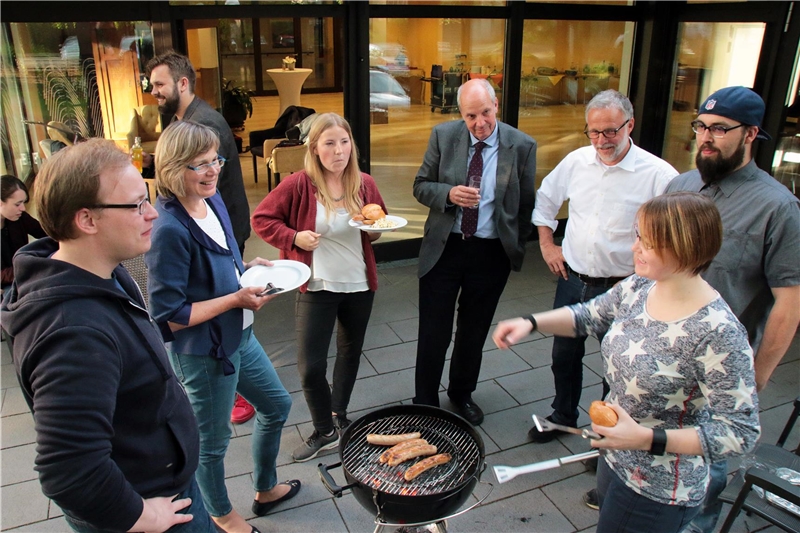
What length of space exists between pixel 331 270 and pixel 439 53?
3.94 metres

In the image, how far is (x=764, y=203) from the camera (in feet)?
8.33

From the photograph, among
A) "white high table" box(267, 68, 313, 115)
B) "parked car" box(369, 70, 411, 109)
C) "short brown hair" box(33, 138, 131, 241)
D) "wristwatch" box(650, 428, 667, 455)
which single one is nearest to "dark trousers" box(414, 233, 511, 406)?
"wristwatch" box(650, 428, 667, 455)

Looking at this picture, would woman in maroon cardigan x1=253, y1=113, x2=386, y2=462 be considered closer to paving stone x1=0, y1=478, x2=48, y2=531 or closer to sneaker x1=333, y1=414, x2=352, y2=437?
sneaker x1=333, y1=414, x2=352, y2=437

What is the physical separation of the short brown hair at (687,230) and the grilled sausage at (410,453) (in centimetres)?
123

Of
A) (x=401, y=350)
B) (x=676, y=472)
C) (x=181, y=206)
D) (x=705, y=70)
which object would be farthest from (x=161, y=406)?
(x=705, y=70)

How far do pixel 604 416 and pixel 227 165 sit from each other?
301 cm

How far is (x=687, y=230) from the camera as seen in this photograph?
186 cm

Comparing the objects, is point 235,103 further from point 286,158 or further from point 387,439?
point 387,439

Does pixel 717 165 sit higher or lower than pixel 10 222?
higher

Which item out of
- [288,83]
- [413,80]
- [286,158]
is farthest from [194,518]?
[288,83]

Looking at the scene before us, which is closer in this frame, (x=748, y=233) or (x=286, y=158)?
(x=748, y=233)

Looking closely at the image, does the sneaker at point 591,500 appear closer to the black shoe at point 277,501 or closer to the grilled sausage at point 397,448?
the grilled sausage at point 397,448

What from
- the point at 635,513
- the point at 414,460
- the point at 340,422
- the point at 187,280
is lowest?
the point at 340,422

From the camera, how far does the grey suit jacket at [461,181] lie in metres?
3.50
